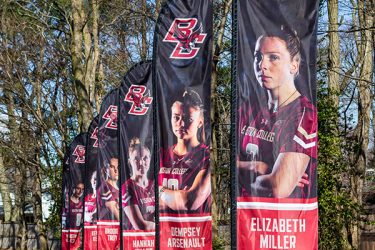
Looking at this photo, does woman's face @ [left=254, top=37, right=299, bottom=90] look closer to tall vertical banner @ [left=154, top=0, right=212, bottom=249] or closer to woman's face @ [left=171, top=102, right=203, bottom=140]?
tall vertical banner @ [left=154, top=0, right=212, bottom=249]

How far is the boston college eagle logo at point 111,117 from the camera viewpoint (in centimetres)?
2086

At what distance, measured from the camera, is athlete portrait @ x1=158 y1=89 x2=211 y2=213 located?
12.7 m

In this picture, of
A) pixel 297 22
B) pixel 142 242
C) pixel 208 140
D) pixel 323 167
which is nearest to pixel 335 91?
pixel 323 167

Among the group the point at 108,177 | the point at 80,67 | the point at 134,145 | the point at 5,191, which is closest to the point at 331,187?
the point at 108,177

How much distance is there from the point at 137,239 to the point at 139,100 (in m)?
2.84

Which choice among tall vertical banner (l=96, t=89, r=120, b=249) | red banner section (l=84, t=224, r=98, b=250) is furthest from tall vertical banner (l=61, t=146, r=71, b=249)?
tall vertical banner (l=96, t=89, r=120, b=249)

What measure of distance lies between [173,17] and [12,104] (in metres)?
22.4

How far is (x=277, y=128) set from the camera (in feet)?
30.3

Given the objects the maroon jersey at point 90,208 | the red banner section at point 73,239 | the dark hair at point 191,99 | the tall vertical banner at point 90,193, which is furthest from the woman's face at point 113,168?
the dark hair at point 191,99

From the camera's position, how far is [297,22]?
9.36 m

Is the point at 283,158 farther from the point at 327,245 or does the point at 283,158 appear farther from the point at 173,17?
the point at 327,245

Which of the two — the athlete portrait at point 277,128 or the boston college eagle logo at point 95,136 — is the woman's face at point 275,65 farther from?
the boston college eagle logo at point 95,136

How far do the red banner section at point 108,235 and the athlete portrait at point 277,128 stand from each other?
39.6 ft

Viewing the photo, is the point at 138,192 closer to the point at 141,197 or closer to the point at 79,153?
the point at 141,197
